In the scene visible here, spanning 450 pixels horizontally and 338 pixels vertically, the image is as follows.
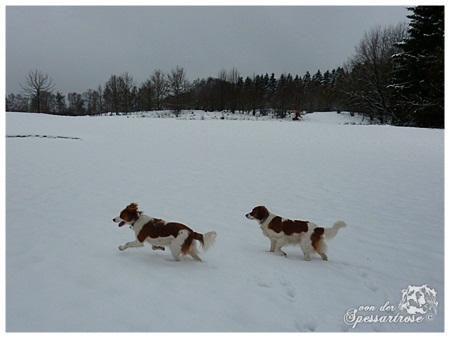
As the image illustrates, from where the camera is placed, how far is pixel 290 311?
10.6ft

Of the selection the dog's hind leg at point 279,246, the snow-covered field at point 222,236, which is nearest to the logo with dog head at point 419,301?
the snow-covered field at point 222,236

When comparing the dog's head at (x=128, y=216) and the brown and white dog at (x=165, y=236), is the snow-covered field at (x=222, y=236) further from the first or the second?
the dog's head at (x=128, y=216)

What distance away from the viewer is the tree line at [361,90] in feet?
83.1

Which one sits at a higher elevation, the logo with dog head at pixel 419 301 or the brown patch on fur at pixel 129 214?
the brown patch on fur at pixel 129 214

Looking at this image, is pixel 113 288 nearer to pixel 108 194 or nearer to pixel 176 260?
pixel 176 260

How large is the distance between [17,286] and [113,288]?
3.51ft

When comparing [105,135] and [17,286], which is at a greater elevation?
[105,135]

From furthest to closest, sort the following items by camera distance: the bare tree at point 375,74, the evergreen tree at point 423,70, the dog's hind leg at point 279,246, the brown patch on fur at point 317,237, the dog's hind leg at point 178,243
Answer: the bare tree at point 375,74 < the evergreen tree at point 423,70 < the dog's hind leg at point 279,246 < the brown patch on fur at point 317,237 < the dog's hind leg at point 178,243

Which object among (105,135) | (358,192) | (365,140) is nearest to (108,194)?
(358,192)

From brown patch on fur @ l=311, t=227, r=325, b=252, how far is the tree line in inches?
915

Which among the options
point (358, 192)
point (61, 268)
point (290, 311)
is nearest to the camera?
point (290, 311)

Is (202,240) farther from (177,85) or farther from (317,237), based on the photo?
(177,85)

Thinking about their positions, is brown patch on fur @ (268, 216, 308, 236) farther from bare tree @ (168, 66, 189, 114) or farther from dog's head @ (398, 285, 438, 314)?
bare tree @ (168, 66, 189, 114)

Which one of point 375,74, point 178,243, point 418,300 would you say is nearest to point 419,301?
point 418,300
